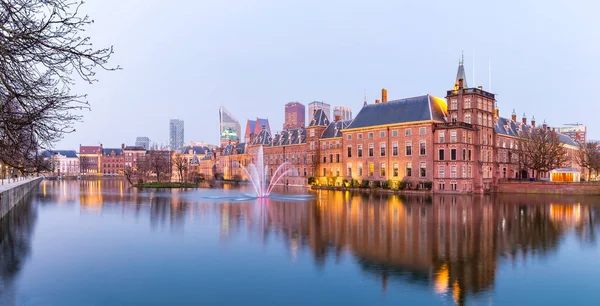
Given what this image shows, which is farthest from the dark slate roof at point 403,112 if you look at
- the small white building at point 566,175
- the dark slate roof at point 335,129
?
the small white building at point 566,175

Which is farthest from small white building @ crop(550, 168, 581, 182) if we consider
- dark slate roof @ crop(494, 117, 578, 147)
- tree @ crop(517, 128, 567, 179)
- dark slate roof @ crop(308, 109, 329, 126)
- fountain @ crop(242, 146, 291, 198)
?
fountain @ crop(242, 146, 291, 198)

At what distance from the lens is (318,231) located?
959 inches

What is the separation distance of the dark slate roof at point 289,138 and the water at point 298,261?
222 feet

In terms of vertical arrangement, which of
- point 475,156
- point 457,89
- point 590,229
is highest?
point 457,89

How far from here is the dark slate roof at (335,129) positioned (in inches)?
3323

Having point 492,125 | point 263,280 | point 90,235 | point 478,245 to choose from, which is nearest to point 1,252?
point 90,235

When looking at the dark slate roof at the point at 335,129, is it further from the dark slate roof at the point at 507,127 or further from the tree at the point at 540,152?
the tree at the point at 540,152

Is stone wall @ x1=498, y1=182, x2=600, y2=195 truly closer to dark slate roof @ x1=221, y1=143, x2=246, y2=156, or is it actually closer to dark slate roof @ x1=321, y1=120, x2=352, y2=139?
dark slate roof @ x1=321, y1=120, x2=352, y2=139

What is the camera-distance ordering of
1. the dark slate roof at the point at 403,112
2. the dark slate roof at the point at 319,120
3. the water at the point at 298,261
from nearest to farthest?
the water at the point at 298,261 < the dark slate roof at the point at 403,112 < the dark slate roof at the point at 319,120

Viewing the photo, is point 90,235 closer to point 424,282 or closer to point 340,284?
point 340,284

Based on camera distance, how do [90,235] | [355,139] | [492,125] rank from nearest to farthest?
[90,235] → [492,125] → [355,139]

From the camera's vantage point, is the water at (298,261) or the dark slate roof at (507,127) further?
the dark slate roof at (507,127)

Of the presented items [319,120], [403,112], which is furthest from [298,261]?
[319,120]

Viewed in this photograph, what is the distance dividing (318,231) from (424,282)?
10.7 meters
